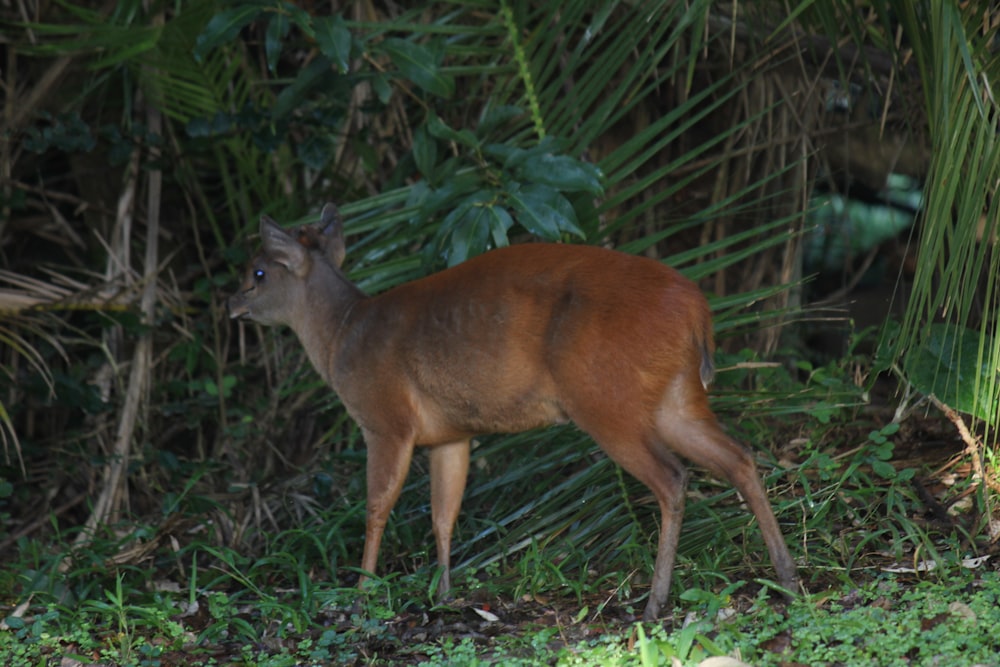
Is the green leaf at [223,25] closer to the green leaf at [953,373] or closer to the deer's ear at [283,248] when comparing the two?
the deer's ear at [283,248]

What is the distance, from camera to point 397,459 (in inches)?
180

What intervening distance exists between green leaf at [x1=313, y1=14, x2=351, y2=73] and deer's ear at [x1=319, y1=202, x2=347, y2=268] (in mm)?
585

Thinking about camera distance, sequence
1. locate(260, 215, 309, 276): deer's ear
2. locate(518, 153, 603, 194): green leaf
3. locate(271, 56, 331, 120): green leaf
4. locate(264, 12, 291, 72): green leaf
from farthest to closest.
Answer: locate(271, 56, 331, 120): green leaf < locate(260, 215, 309, 276): deer's ear < locate(264, 12, 291, 72): green leaf < locate(518, 153, 603, 194): green leaf

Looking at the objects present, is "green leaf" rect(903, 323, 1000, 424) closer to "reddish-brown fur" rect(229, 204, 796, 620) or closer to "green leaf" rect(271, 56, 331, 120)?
"reddish-brown fur" rect(229, 204, 796, 620)

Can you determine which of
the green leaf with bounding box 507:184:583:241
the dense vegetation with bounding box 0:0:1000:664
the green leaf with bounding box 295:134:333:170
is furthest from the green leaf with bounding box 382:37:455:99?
the green leaf with bounding box 295:134:333:170

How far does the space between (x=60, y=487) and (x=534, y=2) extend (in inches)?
135

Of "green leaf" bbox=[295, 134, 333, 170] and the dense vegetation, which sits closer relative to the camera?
the dense vegetation

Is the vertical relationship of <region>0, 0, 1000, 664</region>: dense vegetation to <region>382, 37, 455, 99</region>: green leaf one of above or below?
below

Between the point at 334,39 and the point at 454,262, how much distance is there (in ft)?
3.16

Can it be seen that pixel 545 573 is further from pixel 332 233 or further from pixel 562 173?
pixel 332 233

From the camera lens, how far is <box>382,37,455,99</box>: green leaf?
514 cm

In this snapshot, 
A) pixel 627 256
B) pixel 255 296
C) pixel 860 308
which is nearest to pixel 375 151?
pixel 255 296

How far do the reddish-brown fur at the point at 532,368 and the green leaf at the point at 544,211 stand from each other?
0.34 meters

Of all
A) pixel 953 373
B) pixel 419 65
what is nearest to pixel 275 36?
pixel 419 65
